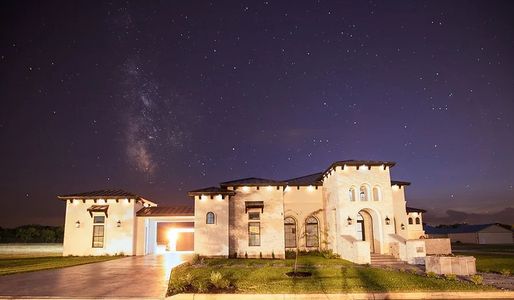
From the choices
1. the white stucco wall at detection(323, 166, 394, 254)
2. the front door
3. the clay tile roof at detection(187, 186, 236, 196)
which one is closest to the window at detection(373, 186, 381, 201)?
the white stucco wall at detection(323, 166, 394, 254)

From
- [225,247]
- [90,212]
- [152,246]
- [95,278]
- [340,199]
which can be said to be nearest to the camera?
[95,278]

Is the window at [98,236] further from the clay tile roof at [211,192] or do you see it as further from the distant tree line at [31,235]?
the distant tree line at [31,235]

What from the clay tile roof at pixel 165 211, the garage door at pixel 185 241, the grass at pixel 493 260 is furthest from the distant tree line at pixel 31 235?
the grass at pixel 493 260

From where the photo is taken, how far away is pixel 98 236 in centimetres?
2428

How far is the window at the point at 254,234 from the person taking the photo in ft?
74.4

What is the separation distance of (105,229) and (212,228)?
26.5 ft

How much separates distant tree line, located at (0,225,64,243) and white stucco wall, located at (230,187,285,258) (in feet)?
138

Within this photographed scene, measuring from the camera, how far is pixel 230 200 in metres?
23.2

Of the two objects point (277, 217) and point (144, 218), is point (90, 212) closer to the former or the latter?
point (144, 218)

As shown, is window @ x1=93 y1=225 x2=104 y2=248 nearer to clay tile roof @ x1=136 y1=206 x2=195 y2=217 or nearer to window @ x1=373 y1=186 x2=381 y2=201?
clay tile roof @ x1=136 y1=206 x2=195 y2=217

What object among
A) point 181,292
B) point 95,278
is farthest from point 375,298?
point 95,278

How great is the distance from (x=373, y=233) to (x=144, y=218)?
15.9 meters

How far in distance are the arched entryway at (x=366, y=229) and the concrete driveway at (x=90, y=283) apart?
1246 centimetres

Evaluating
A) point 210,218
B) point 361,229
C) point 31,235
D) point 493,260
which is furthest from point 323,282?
point 31,235
